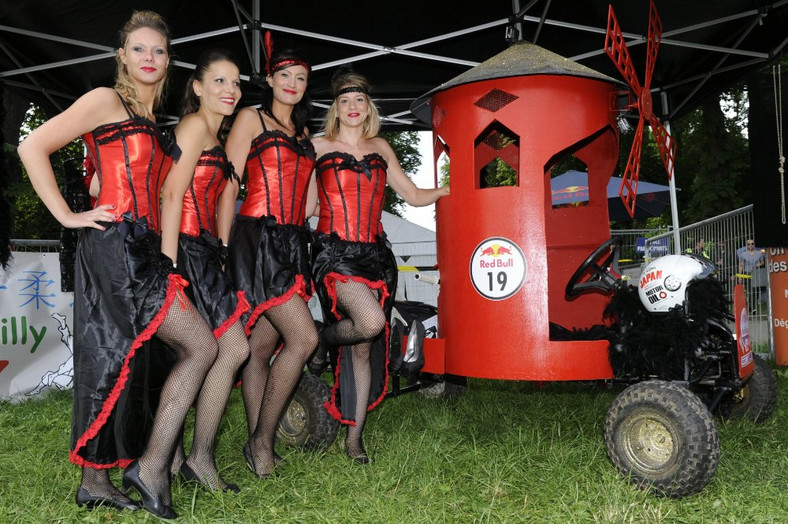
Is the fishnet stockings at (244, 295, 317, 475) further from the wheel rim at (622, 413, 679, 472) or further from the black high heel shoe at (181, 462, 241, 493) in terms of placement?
the wheel rim at (622, 413, 679, 472)

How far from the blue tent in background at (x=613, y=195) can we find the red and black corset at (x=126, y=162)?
7226mm

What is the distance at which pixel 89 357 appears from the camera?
2781mm

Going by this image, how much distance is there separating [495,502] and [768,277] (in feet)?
19.3

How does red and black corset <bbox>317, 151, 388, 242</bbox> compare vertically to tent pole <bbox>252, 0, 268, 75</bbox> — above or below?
below

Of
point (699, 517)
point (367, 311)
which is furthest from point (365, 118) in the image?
point (699, 517)

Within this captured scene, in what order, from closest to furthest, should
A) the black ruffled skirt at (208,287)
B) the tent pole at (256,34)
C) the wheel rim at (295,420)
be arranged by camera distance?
the black ruffled skirt at (208,287) → the wheel rim at (295,420) → the tent pole at (256,34)

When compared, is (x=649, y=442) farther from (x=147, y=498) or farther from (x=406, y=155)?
(x=406, y=155)

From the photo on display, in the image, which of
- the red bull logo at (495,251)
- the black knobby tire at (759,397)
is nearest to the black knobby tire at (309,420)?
the red bull logo at (495,251)

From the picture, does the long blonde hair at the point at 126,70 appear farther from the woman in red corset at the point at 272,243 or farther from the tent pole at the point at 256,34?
the tent pole at the point at 256,34

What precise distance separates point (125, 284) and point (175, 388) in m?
0.49

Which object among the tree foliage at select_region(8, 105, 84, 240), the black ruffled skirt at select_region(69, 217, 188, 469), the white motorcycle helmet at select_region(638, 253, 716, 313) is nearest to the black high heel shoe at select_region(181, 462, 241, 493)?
the black ruffled skirt at select_region(69, 217, 188, 469)

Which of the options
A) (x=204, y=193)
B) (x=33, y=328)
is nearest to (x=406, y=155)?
(x=33, y=328)

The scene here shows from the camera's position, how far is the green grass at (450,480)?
9.44 ft

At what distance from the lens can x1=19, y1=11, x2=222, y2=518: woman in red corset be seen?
271cm
